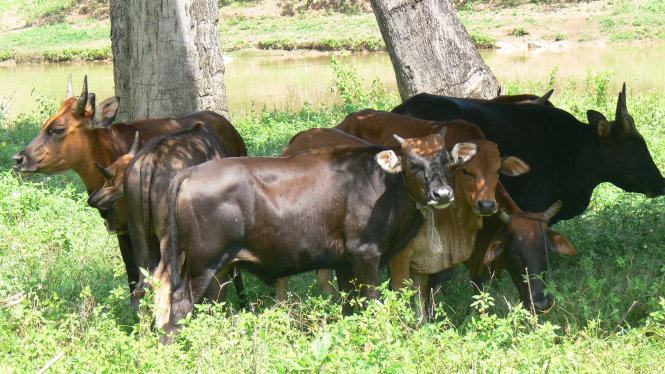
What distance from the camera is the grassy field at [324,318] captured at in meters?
5.67

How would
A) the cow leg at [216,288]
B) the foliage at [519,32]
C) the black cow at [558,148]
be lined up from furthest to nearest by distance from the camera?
the foliage at [519,32], the black cow at [558,148], the cow leg at [216,288]

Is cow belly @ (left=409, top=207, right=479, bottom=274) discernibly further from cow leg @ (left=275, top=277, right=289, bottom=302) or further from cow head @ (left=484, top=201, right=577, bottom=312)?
cow leg @ (left=275, top=277, right=289, bottom=302)

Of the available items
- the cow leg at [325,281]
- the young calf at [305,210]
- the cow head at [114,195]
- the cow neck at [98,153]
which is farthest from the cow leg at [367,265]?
A: the cow neck at [98,153]

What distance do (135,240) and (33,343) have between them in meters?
1.38

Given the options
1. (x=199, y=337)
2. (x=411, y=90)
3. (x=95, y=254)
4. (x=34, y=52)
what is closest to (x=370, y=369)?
(x=199, y=337)

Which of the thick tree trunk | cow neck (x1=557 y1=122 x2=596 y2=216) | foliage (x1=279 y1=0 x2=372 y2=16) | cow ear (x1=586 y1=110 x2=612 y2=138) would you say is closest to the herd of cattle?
cow ear (x1=586 y1=110 x2=612 y2=138)

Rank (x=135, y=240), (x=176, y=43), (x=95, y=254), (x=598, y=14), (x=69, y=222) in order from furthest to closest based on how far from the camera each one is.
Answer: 1. (x=598, y=14)
2. (x=176, y=43)
3. (x=69, y=222)
4. (x=95, y=254)
5. (x=135, y=240)

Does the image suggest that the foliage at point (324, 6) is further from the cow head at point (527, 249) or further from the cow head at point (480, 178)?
the cow head at point (527, 249)

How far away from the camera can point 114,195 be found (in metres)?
7.38

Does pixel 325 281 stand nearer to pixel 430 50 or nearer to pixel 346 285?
pixel 346 285

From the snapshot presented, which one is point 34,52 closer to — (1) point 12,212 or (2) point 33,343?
(1) point 12,212

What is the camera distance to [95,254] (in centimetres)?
873

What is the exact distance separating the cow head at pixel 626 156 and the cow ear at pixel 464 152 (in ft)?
6.59

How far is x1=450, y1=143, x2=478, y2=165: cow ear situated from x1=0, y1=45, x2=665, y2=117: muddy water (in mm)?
9801
